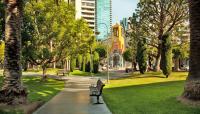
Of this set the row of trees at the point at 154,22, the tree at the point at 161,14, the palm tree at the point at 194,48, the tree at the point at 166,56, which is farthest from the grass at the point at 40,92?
the tree at the point at 161,14

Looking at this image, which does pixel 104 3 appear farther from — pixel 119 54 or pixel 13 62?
pixel 13 62

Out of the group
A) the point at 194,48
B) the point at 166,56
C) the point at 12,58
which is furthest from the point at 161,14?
the point at 194,48

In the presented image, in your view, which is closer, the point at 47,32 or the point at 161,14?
the point at 47,32

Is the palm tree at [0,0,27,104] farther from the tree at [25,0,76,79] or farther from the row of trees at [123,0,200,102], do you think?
the row of trees at [123,0,200,102]

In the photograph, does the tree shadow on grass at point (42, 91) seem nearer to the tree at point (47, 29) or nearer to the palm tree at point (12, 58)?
the palm tree at point (12, 58)

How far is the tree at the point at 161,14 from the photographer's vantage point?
55500mm

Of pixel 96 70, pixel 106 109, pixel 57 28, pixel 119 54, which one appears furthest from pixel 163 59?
pixel 119 54

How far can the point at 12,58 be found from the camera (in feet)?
58.0

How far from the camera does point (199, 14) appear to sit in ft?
52.0

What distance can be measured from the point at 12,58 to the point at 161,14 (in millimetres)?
40877

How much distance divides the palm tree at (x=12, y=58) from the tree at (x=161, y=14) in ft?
125

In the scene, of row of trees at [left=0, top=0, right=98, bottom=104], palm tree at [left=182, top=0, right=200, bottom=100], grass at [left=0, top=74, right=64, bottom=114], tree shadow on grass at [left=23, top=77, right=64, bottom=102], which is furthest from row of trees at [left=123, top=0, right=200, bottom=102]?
palm tree at [left=182, top=0, right=200, bottom=100]

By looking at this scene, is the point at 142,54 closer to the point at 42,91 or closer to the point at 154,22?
the point at 154,22

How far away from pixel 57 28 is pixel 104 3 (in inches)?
5265
